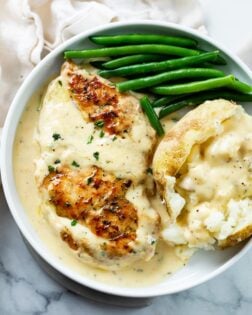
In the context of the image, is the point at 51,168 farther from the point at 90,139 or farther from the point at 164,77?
the point at 164,77

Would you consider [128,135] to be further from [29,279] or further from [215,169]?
[29,279]

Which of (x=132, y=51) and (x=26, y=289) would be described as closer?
(x=132, y=51)

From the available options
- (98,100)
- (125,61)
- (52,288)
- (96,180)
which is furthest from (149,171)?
(52,288)

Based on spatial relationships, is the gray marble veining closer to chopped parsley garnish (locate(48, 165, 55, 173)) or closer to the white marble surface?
the white marble surface

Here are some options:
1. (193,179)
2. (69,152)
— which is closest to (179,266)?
(193,179)

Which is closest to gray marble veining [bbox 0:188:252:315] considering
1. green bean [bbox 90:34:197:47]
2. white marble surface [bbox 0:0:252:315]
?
white marble surface [bbox 0:0:252:315]
